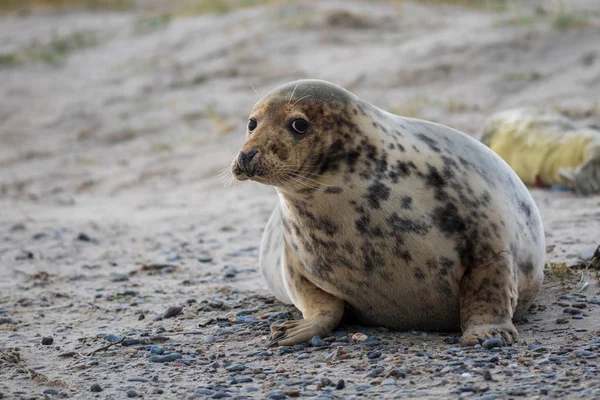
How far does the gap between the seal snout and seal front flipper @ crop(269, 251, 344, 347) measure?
62cm

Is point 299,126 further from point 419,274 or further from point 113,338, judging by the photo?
point 113,338

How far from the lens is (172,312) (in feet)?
14.2

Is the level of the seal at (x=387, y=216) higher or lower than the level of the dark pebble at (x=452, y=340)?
higher

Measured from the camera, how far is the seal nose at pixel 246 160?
3389 mm

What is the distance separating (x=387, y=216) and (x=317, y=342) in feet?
1.78

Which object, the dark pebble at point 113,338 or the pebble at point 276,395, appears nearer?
the pebble at point 276,395

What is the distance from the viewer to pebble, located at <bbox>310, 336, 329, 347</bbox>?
3601 mm

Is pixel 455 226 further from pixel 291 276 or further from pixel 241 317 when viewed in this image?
pixel 241 317

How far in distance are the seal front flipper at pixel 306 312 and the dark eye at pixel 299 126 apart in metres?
0.63

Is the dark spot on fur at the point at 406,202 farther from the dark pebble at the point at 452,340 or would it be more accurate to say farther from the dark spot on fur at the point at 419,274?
the dark pebble at the point at 452,340

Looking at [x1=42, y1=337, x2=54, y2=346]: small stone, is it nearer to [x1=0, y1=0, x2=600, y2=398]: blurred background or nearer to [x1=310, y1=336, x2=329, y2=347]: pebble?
[x1=0, y1=0, x2=600, y2=398]: blurred background

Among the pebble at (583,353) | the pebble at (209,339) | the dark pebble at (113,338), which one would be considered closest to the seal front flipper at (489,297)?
the pebble at (583,353)

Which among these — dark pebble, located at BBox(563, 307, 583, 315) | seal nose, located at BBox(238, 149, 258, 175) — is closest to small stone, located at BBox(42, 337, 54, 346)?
seal nose, located at BBox(238, 149, 258, 175)

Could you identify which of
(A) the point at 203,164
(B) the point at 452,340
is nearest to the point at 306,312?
(B) the point at 452,340
